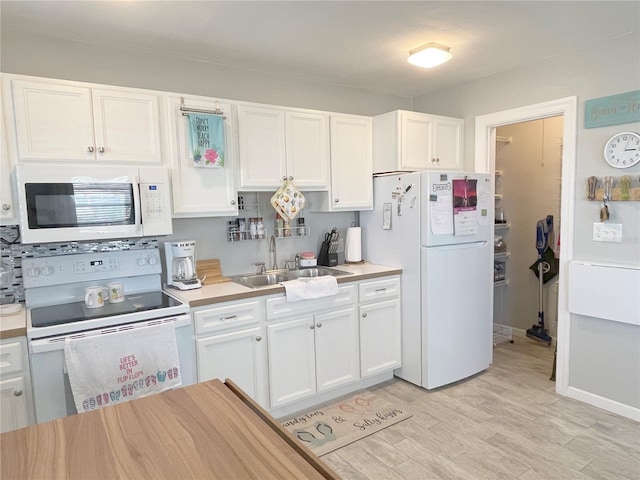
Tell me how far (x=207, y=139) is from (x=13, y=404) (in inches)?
67.9

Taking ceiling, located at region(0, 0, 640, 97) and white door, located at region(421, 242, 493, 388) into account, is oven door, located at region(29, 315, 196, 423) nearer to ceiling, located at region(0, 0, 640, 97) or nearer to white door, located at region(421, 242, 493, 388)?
ceiling, located at region(0, 0, 640, 97)

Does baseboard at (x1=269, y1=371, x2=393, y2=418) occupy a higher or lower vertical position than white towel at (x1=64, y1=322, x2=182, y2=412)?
lower

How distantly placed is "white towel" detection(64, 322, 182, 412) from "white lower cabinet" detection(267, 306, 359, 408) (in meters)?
0.71

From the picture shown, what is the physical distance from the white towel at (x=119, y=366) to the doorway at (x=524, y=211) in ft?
11.7

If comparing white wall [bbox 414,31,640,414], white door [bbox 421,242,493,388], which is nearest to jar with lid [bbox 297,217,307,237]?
white door [bbox 421,242,493,388]

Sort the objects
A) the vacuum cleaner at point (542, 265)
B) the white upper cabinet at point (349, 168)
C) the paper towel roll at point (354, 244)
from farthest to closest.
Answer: the vacuum cleaner at point (542, 265) → the paper towel roll at point (354, 244) → the white upper cabinet at point (349, 168)

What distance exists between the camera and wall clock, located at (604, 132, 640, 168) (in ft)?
8.47

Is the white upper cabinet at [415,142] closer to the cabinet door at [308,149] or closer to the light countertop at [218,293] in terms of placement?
the cabinet door at [308,149]

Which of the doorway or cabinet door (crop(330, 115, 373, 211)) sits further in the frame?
the doorway

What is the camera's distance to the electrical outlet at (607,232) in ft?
8.84

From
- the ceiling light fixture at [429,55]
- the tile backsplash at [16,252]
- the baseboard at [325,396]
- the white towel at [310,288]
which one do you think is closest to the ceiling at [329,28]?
the ceiling light fixture at [429,55]

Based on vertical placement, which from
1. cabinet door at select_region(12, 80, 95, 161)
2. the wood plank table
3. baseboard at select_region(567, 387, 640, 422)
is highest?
cabinet door at select_region(12, 80, 95, 161)

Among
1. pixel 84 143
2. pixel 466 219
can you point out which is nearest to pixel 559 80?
pixel 466 219

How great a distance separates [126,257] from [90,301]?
378mm
